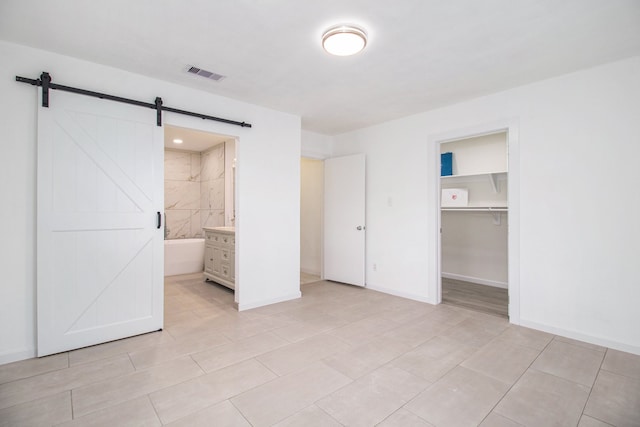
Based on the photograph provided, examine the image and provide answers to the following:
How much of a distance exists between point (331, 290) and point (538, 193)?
293cm

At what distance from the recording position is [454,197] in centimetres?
505

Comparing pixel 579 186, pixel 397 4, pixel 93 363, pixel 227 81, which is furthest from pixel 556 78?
pixel 93 363

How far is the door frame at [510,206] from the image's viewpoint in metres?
3.29

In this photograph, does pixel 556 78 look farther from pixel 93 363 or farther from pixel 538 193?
pixel 93 363

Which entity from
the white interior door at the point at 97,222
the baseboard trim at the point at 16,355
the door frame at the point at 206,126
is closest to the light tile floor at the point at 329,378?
the baseboard trim at the point at 16,355

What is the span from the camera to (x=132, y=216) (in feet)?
9.68

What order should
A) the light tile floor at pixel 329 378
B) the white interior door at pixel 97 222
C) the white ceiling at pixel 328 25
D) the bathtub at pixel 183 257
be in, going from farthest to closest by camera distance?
the bathtub at pixel 183 257 → the white interior door at pixel 97 222 → the white ceiling at pixel 328 25 → the light tile floor at pixel 329 378

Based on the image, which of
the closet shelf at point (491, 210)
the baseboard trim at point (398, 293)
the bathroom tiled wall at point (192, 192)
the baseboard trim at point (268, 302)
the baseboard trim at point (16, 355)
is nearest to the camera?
the baseboard trim at point (16, 355)

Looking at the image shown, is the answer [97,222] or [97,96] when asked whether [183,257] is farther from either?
[97,96]

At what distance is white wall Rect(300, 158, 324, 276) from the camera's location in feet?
19.2

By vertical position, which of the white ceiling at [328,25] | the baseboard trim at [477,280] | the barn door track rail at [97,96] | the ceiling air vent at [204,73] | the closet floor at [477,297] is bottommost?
the closet floor at [477,297]

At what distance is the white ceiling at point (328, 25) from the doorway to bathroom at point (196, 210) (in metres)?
1.93

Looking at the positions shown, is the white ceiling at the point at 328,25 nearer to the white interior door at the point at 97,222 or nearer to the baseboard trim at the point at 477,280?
the white interior door at the point at 97,222

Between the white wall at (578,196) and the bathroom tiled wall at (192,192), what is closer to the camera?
the white wall at (578,196)
